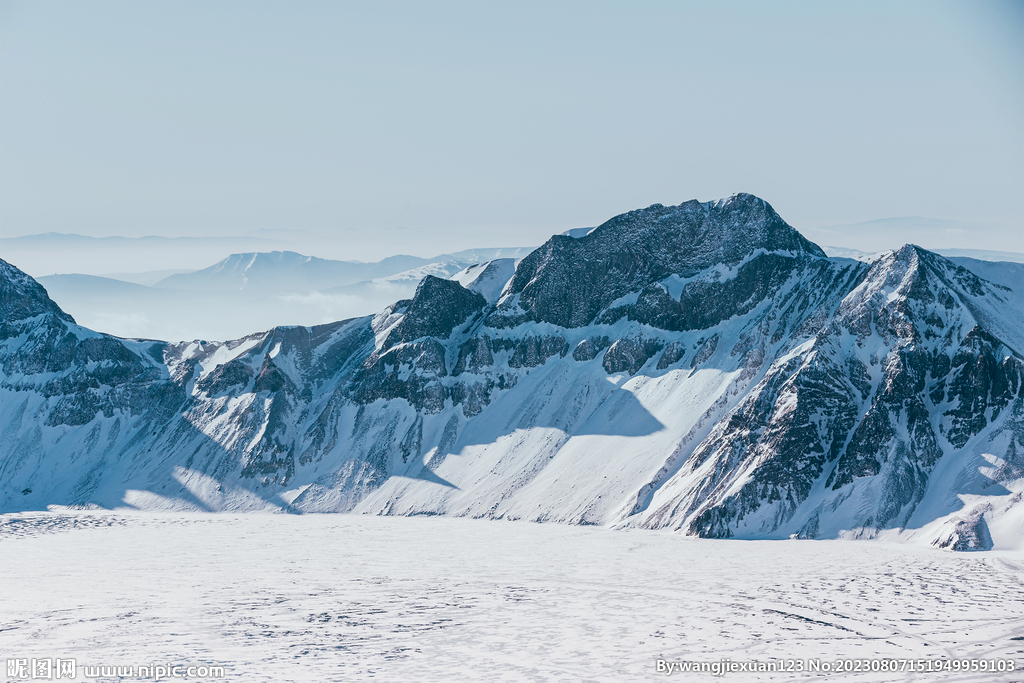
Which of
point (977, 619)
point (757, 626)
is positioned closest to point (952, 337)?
point (977, 619)

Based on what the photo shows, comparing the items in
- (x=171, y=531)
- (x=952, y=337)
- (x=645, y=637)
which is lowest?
(x=171, y=531)

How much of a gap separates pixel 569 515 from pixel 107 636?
8951cm

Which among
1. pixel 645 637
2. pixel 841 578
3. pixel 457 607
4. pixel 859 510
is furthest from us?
pixel 859 510

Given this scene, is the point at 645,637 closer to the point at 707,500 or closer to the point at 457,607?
the point at 457,607

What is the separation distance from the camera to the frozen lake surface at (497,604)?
87.4 m

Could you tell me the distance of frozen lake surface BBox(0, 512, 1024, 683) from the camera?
87375 millimetres

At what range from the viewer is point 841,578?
11644 cm

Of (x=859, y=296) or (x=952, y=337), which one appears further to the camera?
(x=859, y=296)

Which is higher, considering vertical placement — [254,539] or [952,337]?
[952,337]

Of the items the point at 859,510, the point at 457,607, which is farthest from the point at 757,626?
the point at 859,510

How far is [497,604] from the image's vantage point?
362 ft

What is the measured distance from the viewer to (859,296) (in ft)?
588

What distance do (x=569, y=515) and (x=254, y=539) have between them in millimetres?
56401

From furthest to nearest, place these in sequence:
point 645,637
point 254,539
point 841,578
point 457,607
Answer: point 254,539 < point 841,578 < point 457,607 < point 645,637
